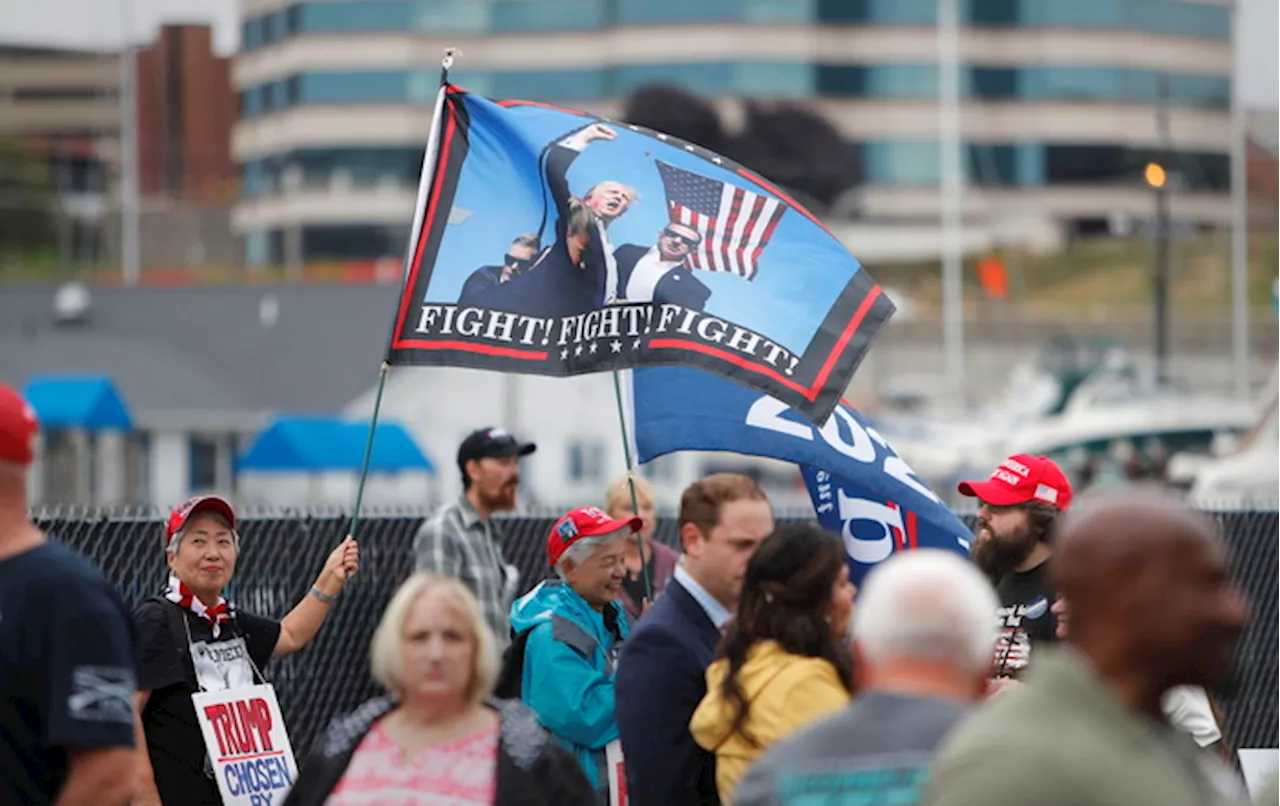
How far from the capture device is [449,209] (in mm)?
8461

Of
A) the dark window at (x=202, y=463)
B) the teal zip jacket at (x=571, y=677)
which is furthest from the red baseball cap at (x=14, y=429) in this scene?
the dark window at (x=202, y=463)

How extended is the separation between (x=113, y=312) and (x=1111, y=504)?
144 ft

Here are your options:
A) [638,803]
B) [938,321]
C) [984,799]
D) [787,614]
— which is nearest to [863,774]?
[984,799]

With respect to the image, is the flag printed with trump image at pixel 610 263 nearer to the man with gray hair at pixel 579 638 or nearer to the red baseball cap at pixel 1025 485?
the red baseball cap at pixel 1025 485

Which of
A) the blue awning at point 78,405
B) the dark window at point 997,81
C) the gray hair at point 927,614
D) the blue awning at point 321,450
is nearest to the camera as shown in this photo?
the gray hair at point 927,614

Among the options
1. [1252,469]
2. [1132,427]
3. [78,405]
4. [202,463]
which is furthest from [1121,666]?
[1132,427]

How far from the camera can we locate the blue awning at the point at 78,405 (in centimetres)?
3381

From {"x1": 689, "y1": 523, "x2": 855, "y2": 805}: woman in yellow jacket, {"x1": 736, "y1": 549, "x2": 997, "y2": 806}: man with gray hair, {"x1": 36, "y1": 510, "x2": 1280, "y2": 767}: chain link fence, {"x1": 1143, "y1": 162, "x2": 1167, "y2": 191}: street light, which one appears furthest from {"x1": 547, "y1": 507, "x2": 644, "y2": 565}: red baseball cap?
{"x1": 1143, "y1": 162, "x2": 1167, "y2": 191}: street light

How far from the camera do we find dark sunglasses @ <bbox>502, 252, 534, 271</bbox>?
8.40 meters

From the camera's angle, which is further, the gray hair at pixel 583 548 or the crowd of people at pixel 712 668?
the gray hair at pixel 583 548

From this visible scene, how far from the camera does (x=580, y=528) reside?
757cm

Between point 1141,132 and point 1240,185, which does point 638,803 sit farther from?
point 1141,132

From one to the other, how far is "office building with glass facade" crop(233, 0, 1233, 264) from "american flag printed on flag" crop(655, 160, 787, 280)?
3548 inches

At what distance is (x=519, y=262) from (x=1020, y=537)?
2152 millimetres
